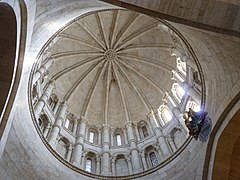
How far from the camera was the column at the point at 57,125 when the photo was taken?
1874 centimetres

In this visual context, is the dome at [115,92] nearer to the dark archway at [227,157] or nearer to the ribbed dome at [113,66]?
the ribbed dome at [113,66]

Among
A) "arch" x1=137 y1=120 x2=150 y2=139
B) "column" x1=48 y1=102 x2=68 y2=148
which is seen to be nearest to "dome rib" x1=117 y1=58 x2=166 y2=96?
"arch" x1=137 y1=120 x2=150 y2=139

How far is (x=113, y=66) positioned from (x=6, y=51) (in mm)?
18481

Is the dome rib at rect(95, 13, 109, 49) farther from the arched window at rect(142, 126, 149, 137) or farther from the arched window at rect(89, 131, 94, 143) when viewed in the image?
the arched window at rect(89, 131, 94, 143)

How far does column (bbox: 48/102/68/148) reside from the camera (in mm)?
18737

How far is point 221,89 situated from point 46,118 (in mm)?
11706

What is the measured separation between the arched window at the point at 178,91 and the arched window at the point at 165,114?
1216mm

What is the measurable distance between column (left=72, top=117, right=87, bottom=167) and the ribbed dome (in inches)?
60.2

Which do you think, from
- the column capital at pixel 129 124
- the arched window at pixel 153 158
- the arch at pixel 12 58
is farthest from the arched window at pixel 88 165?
the arch at pixel 12 58

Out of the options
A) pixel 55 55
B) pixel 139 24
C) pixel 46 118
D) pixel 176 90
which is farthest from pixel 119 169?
pixel 139 24

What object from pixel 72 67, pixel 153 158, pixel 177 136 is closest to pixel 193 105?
pixel 177 136

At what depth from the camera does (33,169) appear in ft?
48.6

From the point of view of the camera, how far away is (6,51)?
10.9 meters

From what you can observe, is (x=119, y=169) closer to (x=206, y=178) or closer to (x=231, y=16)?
A: (x=206, y=178)
